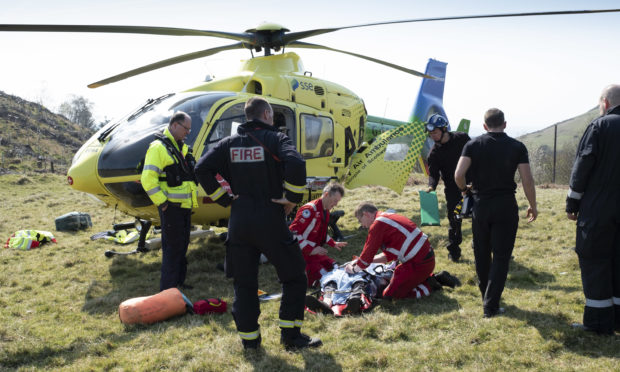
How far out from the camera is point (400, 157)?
9.31 metres

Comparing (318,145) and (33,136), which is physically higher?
(33,136)

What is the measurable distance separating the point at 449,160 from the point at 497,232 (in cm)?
246

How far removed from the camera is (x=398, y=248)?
15.0ft

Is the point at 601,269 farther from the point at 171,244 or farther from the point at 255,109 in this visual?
the point at 171,244

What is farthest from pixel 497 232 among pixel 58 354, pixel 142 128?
pixel 142 128

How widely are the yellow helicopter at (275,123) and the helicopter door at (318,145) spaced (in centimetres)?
2

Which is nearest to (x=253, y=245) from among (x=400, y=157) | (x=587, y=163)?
(x=587, y=163)

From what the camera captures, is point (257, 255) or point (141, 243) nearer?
point (257, 255)

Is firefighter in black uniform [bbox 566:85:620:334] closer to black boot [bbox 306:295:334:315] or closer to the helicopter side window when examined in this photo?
black boot [bbox 306:295:334:315]

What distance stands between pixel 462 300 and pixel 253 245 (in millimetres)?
2412

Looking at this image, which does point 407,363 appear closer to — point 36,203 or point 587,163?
point 587,163

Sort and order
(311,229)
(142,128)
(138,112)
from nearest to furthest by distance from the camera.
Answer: (311,229), (142,128), (138,112)

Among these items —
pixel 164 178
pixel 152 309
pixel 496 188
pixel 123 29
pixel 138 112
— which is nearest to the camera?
pixel 496 188

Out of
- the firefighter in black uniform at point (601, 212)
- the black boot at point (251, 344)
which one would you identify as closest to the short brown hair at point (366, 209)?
the black boot at point (251, 344)
